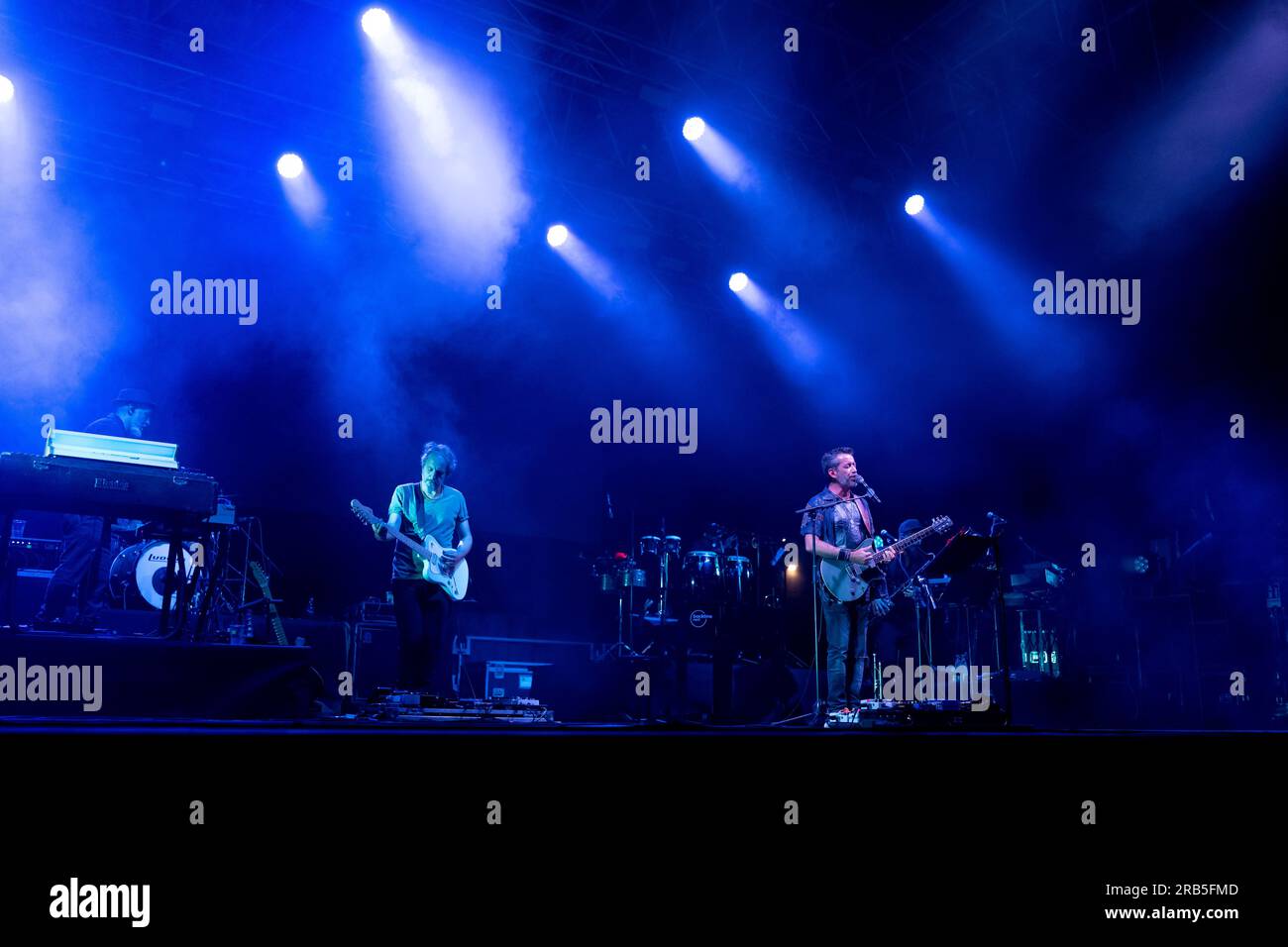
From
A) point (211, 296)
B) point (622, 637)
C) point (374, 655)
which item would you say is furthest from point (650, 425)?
point (211, 296)

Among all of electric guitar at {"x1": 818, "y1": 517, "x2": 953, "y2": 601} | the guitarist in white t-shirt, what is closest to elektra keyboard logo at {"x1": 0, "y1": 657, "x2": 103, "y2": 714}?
the guitarist in white t-shirt

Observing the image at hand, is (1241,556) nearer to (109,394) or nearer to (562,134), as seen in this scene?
(562,134)

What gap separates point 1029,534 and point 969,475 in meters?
1.06

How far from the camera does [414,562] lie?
711 centimetres

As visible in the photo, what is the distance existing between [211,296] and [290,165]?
2015mm

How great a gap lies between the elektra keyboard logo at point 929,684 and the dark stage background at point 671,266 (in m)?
2.13

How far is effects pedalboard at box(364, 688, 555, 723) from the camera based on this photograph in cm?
526

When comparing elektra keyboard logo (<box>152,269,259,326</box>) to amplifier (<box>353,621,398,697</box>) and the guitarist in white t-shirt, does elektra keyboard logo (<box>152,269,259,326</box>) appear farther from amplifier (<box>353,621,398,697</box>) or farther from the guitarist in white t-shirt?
the guitarist in white t-shirt

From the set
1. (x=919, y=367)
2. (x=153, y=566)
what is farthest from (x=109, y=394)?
Answer: (x=919, y=367)

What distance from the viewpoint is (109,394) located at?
11047 millimetres

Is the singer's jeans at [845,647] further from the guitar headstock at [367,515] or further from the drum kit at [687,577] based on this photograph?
the guitar headstock at [367,515]

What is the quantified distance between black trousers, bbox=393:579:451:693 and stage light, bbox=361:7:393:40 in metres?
5.78

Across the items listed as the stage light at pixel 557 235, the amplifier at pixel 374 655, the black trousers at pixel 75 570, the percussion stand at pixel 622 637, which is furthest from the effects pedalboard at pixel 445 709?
the stage light at pixel 557 235
